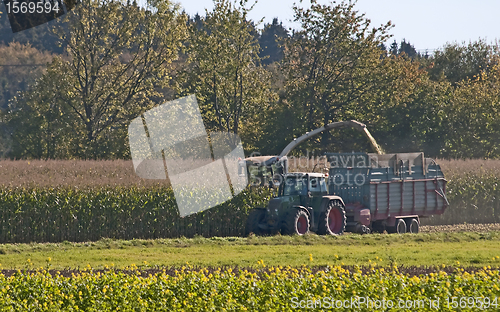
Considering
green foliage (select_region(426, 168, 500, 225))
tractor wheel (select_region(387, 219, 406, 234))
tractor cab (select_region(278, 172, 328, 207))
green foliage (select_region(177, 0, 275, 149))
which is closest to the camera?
tractor cab (select_region(278, 172, 328, 207))

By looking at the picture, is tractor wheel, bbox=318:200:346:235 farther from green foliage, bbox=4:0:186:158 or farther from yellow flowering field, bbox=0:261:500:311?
green foliage, bbox=4:0:186:158

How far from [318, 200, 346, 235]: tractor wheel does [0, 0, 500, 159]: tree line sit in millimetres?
17670

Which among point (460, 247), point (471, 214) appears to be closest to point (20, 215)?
point (460, 247)

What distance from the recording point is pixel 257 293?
332 inches

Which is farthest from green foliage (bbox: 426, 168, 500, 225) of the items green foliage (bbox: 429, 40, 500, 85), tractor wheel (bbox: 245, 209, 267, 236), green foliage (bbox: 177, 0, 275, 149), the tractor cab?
green foliage (bbox: 429, 40, 500, 85)

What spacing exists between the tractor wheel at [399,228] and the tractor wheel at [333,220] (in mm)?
2534

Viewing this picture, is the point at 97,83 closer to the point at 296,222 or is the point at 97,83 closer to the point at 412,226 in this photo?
the point at 412,226

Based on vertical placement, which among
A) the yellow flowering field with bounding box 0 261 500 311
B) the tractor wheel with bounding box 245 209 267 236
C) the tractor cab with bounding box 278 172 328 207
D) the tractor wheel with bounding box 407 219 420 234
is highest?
the tractor cab with bounding box 278 172 328 207

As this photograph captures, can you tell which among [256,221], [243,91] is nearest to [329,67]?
[243,91]

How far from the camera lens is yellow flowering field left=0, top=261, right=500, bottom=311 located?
782 centimetres

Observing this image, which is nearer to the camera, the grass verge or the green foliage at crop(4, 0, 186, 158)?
the grass verge

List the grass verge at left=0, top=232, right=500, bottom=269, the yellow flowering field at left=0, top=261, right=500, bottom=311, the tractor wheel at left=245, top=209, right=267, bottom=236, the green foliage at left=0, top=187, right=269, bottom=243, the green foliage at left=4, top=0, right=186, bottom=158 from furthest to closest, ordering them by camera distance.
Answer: the green foliage at left=4, top=0, right=186, bottom=158 → the green foliage at left=0, top=187, right=269, bottom=243 → the tractor wheel at left=245, top=209, right=267, bottom=236 → the grass verge at left=0, top=232, right=500, bottom=269 → the yellow flowering field at left=0, top=261, right=500, bottom=311

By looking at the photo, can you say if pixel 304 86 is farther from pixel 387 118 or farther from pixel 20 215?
pixel 20 215

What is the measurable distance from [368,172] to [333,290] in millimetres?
12184
